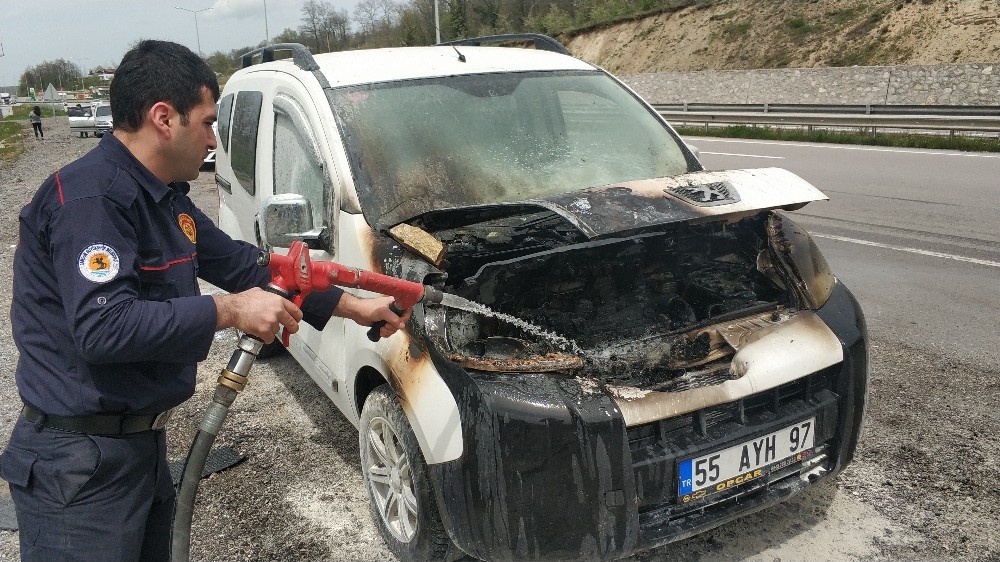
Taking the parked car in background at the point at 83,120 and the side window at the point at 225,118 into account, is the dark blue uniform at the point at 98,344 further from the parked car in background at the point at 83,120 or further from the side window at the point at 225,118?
the parked car in background at the point at 83,120

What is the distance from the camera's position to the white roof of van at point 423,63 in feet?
11.2

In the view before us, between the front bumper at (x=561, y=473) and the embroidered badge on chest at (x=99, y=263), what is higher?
the embroidered badge on chest at (x=99, y=263)

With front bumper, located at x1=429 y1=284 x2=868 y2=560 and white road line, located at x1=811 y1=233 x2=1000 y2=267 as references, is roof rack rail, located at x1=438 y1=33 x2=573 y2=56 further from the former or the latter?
white road line, located at x1=811 y1=233 x2=1000 y2=267

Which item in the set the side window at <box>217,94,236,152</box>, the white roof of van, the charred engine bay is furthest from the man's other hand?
the side window at <box>217,94,236,152</box>

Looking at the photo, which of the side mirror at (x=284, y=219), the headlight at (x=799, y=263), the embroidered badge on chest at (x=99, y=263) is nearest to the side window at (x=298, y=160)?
the side mirror at (x=284, y=219)

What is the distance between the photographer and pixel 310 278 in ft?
6.31

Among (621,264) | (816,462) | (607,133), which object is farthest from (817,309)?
(607,133)

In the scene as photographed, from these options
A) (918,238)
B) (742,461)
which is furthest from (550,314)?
(918,238)

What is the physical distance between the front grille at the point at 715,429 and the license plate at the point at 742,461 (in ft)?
0.08

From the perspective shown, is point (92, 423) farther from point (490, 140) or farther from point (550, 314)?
point (490, 140)

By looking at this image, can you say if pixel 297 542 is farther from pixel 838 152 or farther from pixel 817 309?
pixel 838 152

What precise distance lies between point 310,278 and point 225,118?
3257 mm

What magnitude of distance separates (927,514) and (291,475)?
2.74 meters

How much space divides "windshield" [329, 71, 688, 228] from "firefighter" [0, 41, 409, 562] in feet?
3.52
